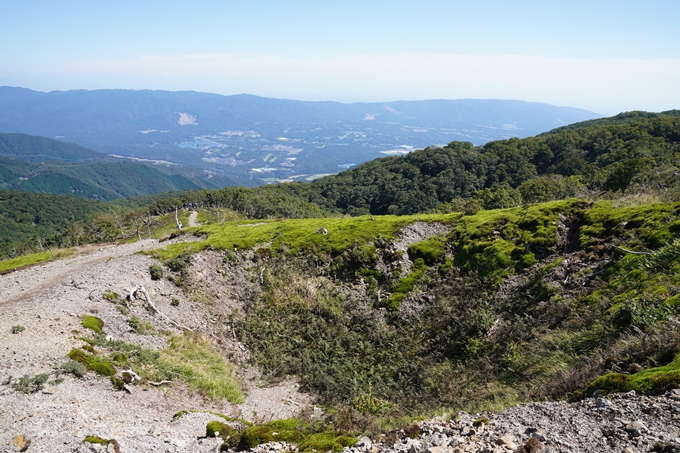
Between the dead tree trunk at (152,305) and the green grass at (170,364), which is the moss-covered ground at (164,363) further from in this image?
the dead tree trunk at (152,305)

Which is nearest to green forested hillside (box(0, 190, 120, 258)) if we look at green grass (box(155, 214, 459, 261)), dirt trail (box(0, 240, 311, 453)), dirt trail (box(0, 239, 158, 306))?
dirt trail (box(0, 239, 158, 306))

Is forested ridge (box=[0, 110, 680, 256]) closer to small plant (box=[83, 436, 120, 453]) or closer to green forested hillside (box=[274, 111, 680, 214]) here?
green forested hillside (box=[274, 111, 680, 214])

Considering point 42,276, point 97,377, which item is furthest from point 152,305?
point 42,276

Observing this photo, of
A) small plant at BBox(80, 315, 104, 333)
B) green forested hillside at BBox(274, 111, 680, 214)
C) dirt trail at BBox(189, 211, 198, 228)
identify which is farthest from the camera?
green forested hillside at BBox(274, 111, 680, 214)

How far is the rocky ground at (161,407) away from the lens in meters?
8.38

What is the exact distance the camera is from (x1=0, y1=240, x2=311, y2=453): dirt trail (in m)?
11.2

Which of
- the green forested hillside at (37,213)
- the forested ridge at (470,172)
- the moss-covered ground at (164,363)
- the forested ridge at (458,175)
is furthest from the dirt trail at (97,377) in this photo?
the green forested hillside at (37,213)

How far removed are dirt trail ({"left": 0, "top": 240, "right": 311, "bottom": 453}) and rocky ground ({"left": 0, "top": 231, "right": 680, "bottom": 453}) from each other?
0.16 feet

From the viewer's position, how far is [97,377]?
572 inches

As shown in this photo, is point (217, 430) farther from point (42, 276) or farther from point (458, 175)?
point (458, 175)

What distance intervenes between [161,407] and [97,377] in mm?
2897

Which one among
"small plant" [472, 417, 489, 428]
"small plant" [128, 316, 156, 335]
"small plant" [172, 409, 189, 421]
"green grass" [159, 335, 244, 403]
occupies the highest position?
"small plant" [472, 417, 489, 428]

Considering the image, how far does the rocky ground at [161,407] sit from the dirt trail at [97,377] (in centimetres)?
5

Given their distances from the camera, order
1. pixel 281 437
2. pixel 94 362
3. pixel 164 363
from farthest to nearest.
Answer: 1. pixel 164 363
2. pixel 94 362
3. pixel 281 437
